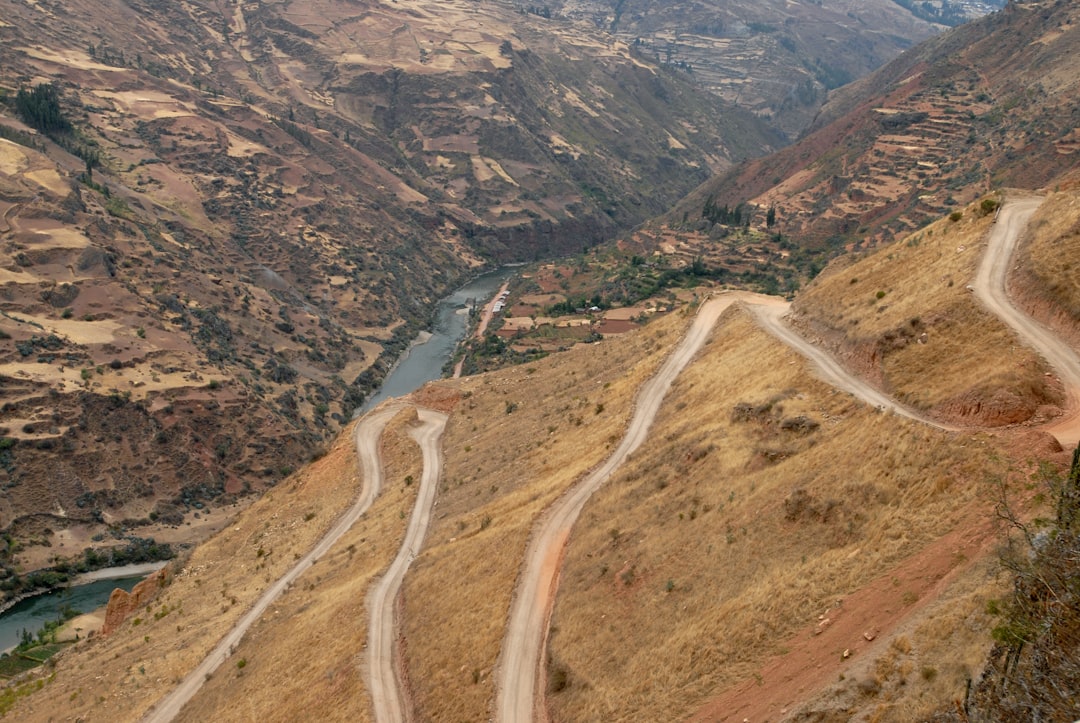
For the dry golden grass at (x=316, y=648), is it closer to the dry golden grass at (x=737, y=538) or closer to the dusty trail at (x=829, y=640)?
the dry golden grass at (x=737, y=538)

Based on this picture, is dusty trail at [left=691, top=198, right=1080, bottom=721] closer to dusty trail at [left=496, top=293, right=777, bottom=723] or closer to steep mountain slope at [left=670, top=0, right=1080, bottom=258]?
dusty trail at [left=496, top=293, right=777, bottom=723]

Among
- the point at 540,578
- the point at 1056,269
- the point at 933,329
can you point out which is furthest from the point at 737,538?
the point at 1056,269

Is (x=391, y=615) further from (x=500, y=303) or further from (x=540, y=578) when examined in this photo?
(x=500, y=303)

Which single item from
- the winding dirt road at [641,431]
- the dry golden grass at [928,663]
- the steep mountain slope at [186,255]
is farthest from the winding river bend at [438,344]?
the dry golden grass at [928,663]

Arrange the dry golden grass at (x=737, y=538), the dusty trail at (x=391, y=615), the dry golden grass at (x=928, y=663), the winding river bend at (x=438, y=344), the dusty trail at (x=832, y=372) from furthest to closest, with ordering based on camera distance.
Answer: the winding river bend at (x=438, y=344)
the dusty trail at (x=391, y=615)
the dusty trail at (x=832, y=372)
the dry golden grass at (x=737, y=538)
the dry golden grass at (x=928, y=663)

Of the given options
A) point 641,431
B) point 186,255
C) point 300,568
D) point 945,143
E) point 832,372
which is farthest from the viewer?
point 945,143

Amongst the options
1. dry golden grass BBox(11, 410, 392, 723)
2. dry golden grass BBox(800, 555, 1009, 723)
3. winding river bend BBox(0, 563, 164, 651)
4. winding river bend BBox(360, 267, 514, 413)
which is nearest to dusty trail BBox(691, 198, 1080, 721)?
dry golden grass BBox(800, 555, 1009, 723)

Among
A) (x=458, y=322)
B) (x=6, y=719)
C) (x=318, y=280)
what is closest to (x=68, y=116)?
(x=318, y=280)
